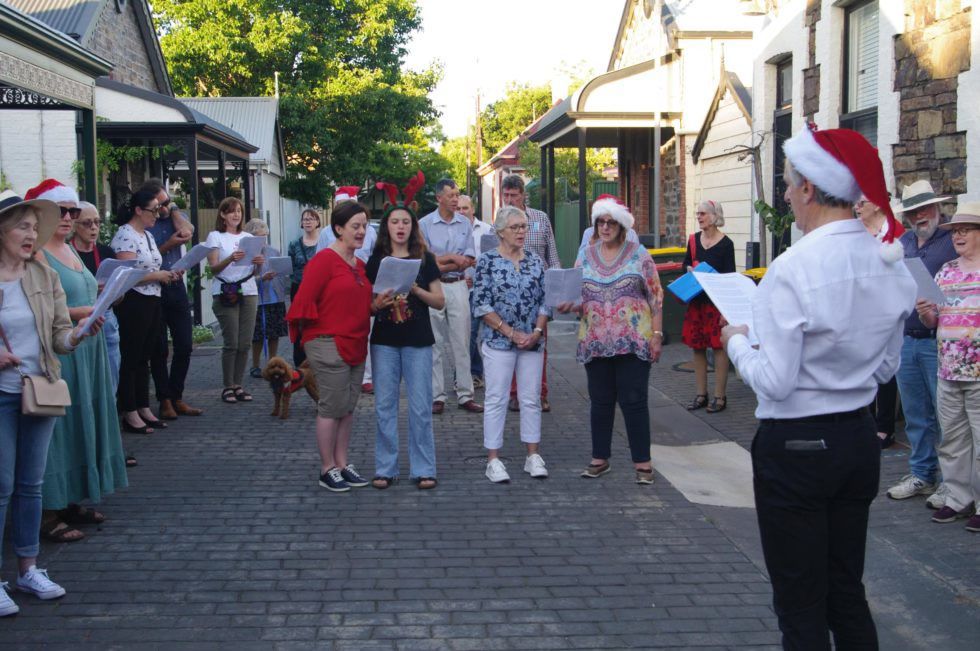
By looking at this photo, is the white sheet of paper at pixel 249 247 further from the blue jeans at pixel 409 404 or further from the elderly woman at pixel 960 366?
the elderly woman at pixel 960 366

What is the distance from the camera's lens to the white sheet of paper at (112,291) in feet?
16.4

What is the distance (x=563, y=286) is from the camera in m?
6.64

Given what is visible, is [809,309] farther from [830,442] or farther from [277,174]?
[277,174]

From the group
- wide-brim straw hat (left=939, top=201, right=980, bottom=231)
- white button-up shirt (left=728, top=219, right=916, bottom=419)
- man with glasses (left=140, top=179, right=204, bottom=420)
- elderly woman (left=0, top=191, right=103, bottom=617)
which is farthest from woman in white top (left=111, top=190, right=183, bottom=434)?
white button-up shirt (left=728, top=219, right=916, bottom=419)

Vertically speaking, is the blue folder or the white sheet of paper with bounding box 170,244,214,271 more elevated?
the white sheet of paper with bounding box 170,244,214,271

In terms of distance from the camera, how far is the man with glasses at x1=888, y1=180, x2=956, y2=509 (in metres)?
6.17

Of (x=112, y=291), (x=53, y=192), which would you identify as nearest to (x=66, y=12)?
(x=53, y=192)

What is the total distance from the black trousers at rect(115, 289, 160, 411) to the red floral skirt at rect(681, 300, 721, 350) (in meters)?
4.85

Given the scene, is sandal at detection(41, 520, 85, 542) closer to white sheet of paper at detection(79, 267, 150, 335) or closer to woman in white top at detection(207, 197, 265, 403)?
white sheet of paper at detection(79, 267, 150, 335)

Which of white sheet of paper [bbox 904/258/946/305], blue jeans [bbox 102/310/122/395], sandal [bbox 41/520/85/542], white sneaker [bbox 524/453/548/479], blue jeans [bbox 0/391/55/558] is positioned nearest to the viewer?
blue jeans [bbox 0/391/55/558]

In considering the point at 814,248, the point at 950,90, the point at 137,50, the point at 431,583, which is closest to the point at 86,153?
the point at 431,583

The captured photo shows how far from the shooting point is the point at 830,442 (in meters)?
3.02

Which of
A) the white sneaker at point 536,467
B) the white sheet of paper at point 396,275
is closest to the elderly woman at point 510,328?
the white sneaker at point 536,467

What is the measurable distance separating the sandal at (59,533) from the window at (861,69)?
832 cm
